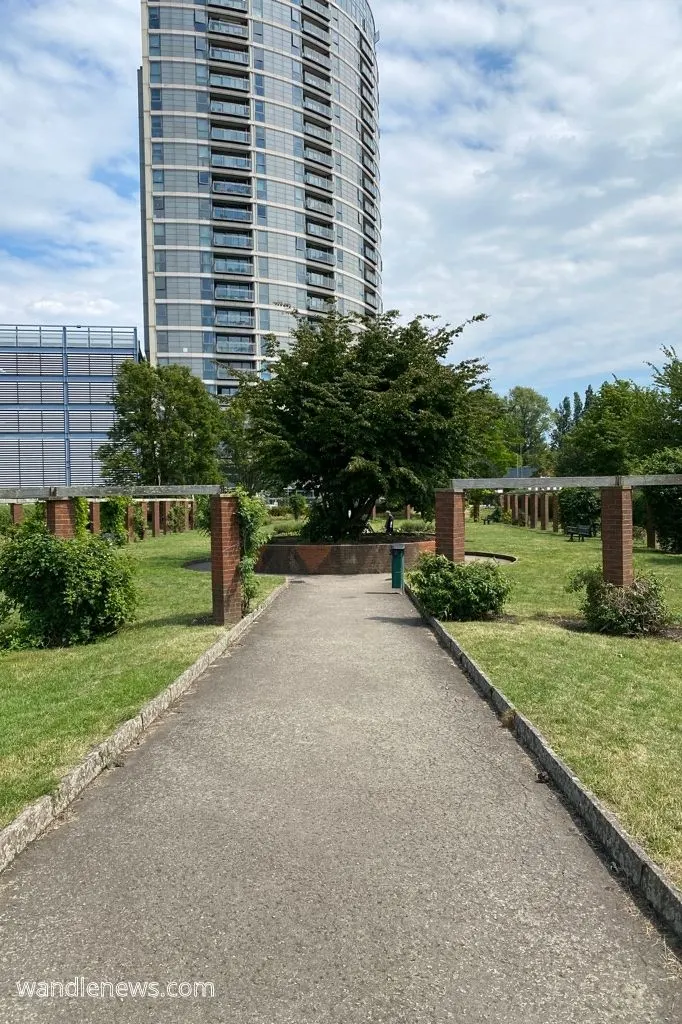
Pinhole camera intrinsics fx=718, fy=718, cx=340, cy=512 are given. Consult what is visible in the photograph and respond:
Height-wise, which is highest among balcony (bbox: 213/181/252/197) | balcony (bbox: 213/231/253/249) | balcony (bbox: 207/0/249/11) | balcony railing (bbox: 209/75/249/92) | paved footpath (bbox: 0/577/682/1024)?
balcony (bbox: 207/0/249/11)

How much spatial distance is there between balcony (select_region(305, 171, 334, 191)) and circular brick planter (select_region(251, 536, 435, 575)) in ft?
226

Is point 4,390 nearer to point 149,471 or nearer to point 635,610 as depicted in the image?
point 149,471

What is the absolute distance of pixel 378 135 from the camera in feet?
305

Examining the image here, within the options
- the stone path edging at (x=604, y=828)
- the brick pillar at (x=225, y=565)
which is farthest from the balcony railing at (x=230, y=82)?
the stone path edging at (x=604, y=828)

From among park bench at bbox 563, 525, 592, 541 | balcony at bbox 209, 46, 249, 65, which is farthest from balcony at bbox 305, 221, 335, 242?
park bench at bbox 563, 525, 592, 541

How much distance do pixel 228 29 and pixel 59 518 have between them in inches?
3123

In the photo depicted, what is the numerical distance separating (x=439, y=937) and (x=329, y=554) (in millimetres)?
15432

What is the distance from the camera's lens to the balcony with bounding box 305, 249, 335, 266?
77.0 meters

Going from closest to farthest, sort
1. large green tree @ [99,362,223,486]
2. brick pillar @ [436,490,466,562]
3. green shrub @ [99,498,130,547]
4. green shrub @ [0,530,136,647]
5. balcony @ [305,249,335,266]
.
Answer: green shrub @ [0,530,136,647] → brick pillar @ [436,490,466,562] → green shrub @ [99,498,130,547] → large green tree @ [99,362,223,486] → balcony @ [305,249,335,266]

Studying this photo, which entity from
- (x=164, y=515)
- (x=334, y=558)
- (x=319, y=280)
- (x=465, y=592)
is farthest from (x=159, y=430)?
(x=319, y=280)

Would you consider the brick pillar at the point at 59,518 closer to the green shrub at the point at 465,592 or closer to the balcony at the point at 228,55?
the green shrub at the point at 465,592

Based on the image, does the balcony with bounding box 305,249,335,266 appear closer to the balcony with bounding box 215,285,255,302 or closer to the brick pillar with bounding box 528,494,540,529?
the balcony with bounding box 215,285,255,302

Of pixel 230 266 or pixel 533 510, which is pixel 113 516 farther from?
pixel 230 266

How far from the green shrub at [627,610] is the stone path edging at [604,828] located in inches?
156
